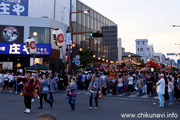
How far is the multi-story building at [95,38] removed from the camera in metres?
39.1

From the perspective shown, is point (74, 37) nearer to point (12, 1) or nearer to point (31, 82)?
point (12, 1)

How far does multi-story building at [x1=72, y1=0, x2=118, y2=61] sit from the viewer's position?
39.1 metres

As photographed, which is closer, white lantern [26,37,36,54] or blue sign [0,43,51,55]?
white lantern [26,37,36,54]

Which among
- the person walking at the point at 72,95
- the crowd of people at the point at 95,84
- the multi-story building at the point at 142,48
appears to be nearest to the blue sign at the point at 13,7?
the crowd of people at the point at 95,84

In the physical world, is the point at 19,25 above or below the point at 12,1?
below

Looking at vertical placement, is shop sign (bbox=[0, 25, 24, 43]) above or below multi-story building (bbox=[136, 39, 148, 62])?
below

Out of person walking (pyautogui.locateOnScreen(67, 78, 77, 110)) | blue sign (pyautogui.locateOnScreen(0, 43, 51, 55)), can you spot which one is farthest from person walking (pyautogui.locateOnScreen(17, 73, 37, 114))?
blue sign (pyautogui.locateOnScreen(0, 43, 51, 55))

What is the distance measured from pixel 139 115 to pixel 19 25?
24.8 m

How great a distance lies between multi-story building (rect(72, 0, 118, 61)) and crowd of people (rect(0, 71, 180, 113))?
1810cm

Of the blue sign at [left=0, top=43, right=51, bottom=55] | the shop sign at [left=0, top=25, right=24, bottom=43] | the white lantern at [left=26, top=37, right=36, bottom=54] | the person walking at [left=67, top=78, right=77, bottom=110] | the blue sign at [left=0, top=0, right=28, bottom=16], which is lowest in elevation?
the person walking at [left=67, top=78, right=77, bottom=110]

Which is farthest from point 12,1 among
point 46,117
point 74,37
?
point 46,117

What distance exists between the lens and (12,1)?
97.5ft

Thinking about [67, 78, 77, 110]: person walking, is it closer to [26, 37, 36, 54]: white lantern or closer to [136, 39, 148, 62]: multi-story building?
[26, 37, 36, 54]: white lantern

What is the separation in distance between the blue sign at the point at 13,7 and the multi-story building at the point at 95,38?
1042 cm
